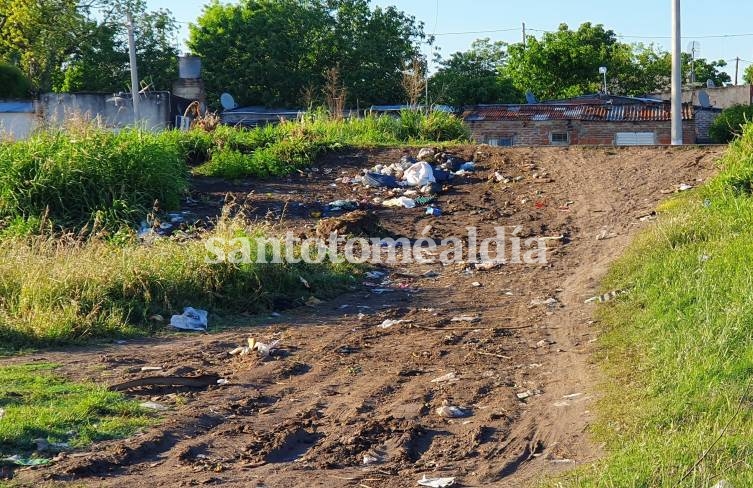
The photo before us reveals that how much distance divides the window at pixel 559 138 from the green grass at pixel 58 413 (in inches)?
1194

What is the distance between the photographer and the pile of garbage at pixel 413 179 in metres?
13.5

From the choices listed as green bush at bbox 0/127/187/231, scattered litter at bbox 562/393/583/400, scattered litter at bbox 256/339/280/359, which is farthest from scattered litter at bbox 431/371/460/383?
green bush at bbox 0/127/187/231

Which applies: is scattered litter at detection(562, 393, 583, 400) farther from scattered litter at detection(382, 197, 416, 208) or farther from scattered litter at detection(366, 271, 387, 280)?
scattered litter at detection(382, 197, 416, 208)

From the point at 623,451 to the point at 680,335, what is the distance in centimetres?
187

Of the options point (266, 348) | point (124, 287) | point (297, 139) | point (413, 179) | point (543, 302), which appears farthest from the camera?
point (297, 139)

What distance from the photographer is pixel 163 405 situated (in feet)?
19.2

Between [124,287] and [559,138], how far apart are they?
28491 mm

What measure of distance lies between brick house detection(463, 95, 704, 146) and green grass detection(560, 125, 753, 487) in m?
25.3

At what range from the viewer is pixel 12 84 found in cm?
3192

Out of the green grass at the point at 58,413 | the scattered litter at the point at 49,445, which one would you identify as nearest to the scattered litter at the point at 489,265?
the green grass at the point at 58,413

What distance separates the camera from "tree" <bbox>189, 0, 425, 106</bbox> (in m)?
40.1

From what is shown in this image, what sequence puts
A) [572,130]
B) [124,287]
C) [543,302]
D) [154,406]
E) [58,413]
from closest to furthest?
1. [58,413]
2. [154,406]
3. [124,287]
4. [543,302]
5. [572,130]

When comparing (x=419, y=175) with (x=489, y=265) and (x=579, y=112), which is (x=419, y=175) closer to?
(x=489, y=265)

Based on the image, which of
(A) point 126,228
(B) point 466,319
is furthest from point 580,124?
(B) point 466,319
